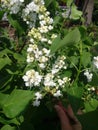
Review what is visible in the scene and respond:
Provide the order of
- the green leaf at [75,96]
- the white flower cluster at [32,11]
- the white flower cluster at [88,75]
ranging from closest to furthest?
the green leaf at [75,96] → the white flower cluster at [88,75] → the white flower cluster at [32,11]

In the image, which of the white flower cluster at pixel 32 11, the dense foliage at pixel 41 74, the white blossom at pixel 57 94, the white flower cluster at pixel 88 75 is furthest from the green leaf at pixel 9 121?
the white flower cluster at pixel 32 11

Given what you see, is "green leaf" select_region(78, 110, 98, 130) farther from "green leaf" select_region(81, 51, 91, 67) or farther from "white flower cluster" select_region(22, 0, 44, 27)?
"white flower cluster" select_region(22, 0, 44, 27)

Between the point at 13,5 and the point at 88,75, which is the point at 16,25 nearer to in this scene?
the point at 13,5

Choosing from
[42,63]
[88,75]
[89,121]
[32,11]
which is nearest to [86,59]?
[88,75]

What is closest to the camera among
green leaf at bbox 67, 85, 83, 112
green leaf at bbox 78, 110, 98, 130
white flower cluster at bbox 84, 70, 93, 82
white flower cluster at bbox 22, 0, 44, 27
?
green leaf at bbox 78, 110, 98, 130

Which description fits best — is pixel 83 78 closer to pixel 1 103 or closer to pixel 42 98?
pixel 42 98

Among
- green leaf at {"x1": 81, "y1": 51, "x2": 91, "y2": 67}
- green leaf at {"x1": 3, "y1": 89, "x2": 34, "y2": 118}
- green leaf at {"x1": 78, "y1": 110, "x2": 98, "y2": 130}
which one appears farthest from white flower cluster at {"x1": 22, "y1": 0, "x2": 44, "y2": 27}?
green leaf at {"x1": 78, "y1": 110, "x2": 98, "y2": 130}

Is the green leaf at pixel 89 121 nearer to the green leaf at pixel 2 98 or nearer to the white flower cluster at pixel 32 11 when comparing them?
the green leaf at pixel 2 98
